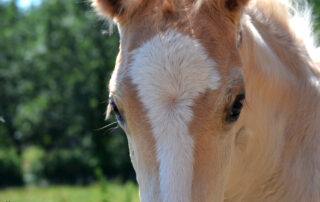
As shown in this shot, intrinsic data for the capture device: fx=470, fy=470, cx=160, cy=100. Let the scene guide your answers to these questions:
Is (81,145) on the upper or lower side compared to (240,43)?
lower

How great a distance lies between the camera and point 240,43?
277 centimetres

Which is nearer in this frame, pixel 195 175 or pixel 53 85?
pixel 195 175

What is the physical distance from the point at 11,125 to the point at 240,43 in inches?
1363

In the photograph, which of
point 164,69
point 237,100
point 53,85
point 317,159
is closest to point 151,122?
point 164,69

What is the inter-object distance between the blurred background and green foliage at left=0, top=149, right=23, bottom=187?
612 mm

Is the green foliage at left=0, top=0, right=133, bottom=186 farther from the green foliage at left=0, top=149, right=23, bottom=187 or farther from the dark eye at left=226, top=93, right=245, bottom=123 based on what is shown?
the dark eye at left=226, top=93, right=245, bottom=123

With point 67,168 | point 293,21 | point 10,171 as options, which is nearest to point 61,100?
point 67,168

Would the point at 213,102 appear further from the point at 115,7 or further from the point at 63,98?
the point at 63,98

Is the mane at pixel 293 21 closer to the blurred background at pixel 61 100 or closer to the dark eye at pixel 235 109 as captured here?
the dark eye at pixel 235 109

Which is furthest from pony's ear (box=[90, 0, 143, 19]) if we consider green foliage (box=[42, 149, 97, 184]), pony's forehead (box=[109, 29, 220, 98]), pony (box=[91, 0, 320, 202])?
green foliage (box=[42, 149, 97, 184])

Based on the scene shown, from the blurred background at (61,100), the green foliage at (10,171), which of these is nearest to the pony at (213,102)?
the green foliage at (10,171)

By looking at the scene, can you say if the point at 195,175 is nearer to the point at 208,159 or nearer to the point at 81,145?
the point at 208,159

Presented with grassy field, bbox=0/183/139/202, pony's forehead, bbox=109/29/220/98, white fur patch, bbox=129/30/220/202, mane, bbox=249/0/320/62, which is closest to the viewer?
white fur patch, bbox=129/30/220/202

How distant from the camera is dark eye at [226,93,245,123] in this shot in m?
2.52
